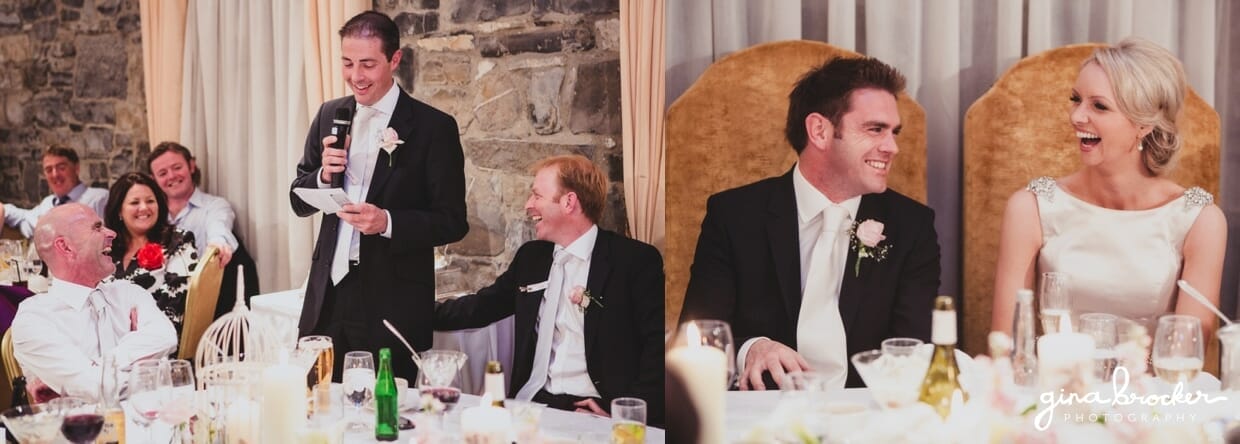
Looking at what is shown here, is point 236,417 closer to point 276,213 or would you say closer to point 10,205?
point 276,213

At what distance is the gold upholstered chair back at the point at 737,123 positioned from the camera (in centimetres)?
211

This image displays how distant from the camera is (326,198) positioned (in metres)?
3.37

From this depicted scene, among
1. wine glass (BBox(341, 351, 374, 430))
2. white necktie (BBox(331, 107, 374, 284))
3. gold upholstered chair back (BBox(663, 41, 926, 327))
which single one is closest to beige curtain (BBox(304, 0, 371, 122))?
white necktie (BBox(331, 107, 374, 284))

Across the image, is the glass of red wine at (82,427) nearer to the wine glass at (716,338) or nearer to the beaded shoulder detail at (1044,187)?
the wine glass at (716,338)

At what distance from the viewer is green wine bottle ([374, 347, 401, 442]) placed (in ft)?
8.13

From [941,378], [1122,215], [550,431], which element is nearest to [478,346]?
[550,431]

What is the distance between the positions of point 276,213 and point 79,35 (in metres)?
1.33

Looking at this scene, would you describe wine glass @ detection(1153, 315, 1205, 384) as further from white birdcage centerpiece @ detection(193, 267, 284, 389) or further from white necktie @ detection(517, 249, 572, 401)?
white birdcage centerpiece @ detection(193, 267, 284, 389)

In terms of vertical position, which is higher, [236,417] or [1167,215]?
[1167,215]

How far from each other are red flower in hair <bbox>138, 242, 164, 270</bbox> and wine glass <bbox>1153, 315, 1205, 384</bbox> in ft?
11.3

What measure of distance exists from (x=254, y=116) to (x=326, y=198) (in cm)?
62

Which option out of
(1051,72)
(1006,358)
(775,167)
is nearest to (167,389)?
(775,167)

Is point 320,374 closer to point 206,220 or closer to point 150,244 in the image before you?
point 206,220

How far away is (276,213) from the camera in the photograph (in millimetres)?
3752
